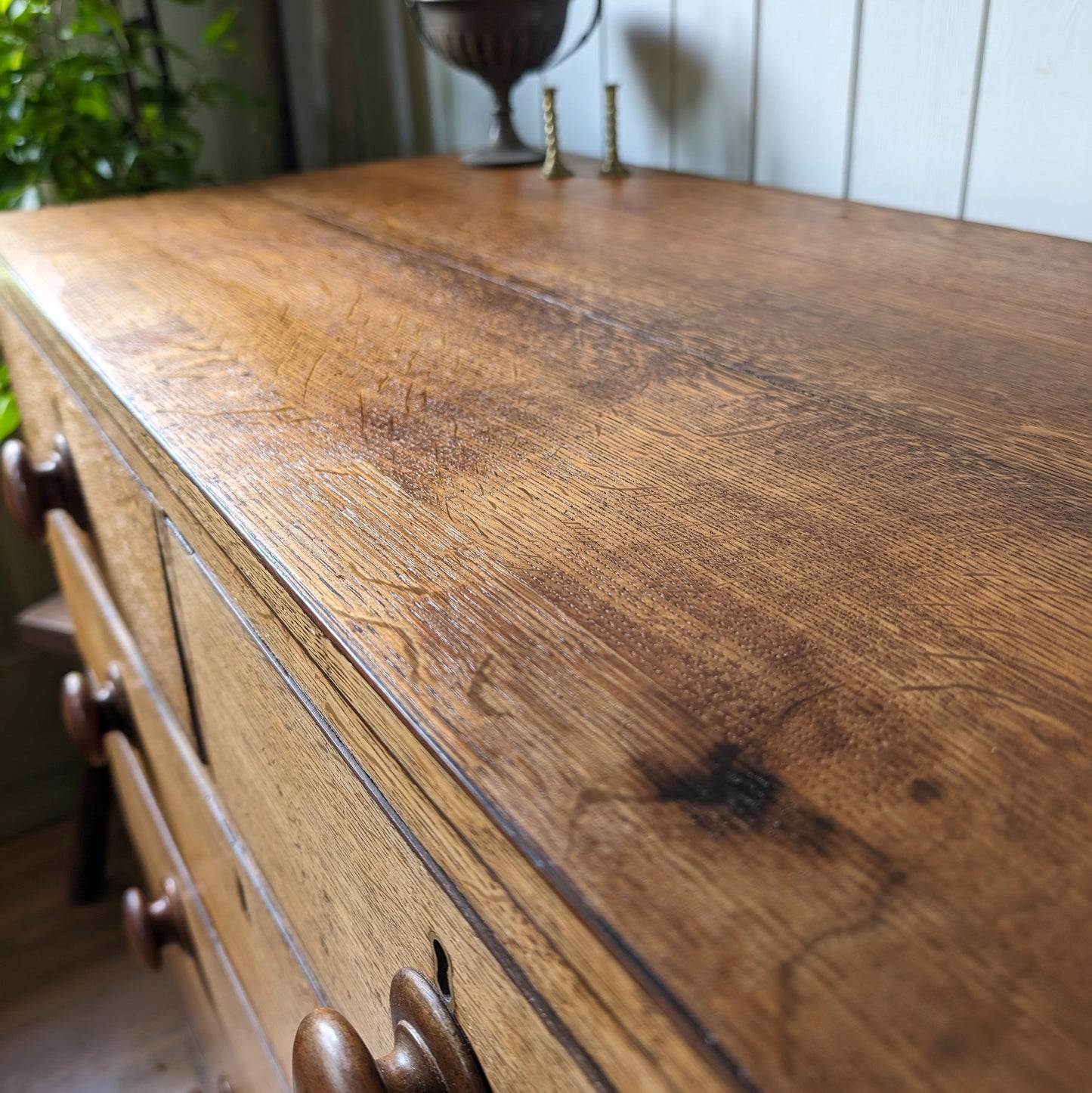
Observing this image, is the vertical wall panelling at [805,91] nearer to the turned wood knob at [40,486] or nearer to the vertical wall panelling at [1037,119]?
the vertical wall panelling at [1037,119]

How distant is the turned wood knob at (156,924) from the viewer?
86 centimetres

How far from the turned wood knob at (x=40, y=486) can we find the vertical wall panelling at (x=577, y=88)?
2.48ft

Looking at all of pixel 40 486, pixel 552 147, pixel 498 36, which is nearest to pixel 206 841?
pixel 40 486

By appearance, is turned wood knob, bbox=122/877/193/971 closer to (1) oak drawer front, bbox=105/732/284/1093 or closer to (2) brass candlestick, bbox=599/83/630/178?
(1) oak drawer front, bbox=105/732/284/1093

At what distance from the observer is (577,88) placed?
126cm

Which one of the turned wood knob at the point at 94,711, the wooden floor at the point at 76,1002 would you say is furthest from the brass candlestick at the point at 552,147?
the wooden floor at the point at 76,1002

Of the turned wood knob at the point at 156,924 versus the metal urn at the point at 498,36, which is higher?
the metal urn at the point at 498,36

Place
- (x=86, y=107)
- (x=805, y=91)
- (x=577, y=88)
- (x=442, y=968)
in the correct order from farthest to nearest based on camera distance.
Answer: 1. (x=86, y=107)
2. (x=577, y=88)
3. (x=805, y=91)
4. (x=442, y=968)

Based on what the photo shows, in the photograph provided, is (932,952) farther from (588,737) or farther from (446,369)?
(446,369)

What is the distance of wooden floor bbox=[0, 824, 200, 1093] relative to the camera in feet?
4.09

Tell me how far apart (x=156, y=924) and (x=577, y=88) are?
3.43 ft

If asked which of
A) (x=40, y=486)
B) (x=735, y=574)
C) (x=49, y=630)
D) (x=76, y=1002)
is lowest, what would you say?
(x=76, y=1002)

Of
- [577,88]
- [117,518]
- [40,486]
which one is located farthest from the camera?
[577,88]

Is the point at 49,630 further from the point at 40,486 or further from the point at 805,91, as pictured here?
the point at 805,91
